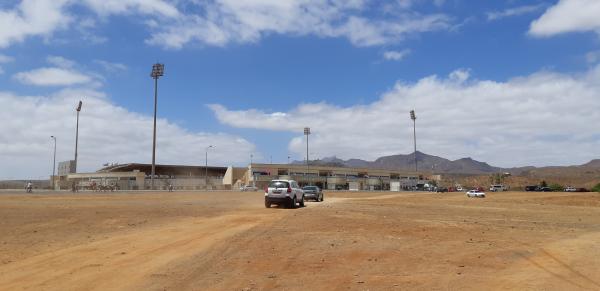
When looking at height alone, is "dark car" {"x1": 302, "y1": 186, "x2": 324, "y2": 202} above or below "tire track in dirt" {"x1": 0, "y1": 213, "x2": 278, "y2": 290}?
above

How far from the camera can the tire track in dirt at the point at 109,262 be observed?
813 centimetres

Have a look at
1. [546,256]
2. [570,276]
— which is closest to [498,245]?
[546,256]

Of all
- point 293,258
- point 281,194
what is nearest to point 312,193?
point 281,194

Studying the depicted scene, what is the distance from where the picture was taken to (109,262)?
32.4 ft

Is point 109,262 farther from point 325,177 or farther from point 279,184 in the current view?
point 325,177

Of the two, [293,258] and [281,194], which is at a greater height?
[281,194]

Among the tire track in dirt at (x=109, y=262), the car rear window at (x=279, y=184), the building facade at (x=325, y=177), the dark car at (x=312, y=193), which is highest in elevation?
the building facade at (x=325, y=177)

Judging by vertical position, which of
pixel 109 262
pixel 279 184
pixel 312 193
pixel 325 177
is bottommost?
pixel 109 262

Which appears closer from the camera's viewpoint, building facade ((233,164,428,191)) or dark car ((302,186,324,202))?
dark car ((302,186,324,202))

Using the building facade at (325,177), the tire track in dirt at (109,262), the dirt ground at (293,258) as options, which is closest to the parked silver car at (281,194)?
the dirt ground at (293,258)

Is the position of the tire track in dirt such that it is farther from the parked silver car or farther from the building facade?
the building facade

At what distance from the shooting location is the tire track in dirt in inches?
320

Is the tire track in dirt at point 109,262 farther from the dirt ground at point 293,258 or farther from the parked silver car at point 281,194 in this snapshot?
the parked silver car at point 281,194

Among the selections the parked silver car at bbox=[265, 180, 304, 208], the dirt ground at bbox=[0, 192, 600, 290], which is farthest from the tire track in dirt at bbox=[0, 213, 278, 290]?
the parked silver car at bbox=[265, 180, 304, 208]
